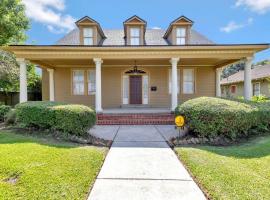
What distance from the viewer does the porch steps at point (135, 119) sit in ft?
34.4

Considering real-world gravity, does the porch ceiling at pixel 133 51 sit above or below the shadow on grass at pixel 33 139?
above

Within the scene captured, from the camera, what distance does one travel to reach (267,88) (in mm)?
17500

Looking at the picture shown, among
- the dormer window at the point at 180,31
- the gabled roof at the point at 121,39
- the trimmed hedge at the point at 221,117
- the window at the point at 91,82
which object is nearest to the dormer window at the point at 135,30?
the gabled roof at the point at 121,39

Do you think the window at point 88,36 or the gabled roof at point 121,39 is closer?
the window at point 88,36

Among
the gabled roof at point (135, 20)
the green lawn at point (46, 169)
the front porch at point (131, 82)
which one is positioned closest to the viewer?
the green lawn at point (46, 169)

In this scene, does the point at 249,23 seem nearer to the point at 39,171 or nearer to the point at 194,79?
the point at 194,79

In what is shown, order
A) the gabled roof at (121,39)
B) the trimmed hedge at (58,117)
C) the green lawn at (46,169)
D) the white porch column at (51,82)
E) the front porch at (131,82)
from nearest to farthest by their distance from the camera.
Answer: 1. the green lawn at (46,169)
2. the trimmed hedge at (58,117)
3. the gabled roof at (121,39)
4. the white porch column at (51,82)
5. the front porch at (131,82)

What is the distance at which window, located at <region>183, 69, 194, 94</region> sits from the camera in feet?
47.9

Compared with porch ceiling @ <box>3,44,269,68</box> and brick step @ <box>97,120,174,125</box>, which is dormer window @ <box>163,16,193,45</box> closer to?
porch ceiling @ <box>3,44,269,68</box>

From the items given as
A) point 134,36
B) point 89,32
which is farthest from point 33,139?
point 134,36

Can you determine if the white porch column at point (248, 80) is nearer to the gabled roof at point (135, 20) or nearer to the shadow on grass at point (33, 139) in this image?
the gabled roof at point (135, 20)

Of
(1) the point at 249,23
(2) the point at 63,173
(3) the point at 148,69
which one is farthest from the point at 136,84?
(1) the point at 249,23

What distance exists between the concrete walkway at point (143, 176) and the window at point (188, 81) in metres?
9.00

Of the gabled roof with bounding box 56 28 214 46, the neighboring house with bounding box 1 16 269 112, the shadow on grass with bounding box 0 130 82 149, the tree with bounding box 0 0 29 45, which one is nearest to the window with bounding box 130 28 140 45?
the neighboring house with bounding box 1 16 269 112
